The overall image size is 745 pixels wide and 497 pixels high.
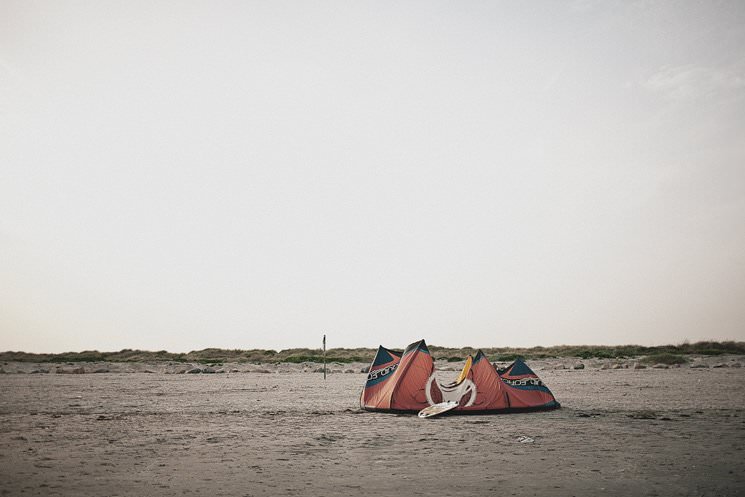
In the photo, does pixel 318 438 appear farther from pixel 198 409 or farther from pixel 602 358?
pixel 602 358

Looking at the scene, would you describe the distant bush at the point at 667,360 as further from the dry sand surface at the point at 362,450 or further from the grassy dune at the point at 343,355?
the dry sand surface at the point at 362,450

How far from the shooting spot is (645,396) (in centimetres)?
1850

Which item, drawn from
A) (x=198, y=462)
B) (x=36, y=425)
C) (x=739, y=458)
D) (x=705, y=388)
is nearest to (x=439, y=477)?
(x=198, y=462)

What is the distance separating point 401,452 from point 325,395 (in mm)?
11743

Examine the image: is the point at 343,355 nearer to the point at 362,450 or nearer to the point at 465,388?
the point at 465,388

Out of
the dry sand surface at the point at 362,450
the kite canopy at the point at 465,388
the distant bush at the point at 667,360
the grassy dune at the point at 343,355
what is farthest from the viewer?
the grassy dune at the point at 343,355

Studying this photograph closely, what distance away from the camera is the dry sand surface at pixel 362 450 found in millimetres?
7062

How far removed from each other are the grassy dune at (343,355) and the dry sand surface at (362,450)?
35009 millimetres

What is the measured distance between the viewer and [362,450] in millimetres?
9641

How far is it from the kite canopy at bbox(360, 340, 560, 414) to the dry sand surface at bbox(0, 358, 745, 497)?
622 mm

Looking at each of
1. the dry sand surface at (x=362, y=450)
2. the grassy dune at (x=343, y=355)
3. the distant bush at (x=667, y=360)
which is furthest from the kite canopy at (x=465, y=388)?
the grassy dune at (x=343, y=355)

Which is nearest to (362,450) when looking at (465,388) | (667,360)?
(465,388)

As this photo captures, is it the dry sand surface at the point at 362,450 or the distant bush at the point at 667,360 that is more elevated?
the distant bush at the point at 667,360

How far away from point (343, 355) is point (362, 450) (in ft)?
179
